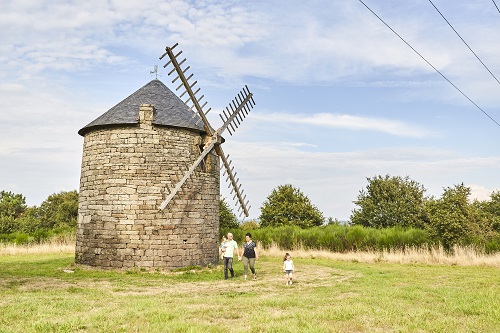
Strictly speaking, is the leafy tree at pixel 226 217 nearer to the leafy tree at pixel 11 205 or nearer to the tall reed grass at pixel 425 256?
the tall reed grass at pixel 425 256

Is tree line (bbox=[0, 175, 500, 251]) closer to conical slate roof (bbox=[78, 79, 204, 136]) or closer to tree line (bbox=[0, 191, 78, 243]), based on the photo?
tree line (bbox=[0, 191, 78, 243])

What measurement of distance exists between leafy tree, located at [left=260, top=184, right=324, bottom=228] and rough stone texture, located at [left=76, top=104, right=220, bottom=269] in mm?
14393

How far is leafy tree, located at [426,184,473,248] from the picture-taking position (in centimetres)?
1862

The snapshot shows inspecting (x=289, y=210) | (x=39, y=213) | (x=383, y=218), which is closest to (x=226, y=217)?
(x=289, y=210)

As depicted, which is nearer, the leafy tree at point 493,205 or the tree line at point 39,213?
the leafy tree at point 493,205

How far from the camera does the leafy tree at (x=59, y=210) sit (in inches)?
1817

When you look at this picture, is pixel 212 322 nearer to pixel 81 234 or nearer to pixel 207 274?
pixel 207 274

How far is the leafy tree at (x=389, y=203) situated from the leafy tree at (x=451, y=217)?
28.9 ft

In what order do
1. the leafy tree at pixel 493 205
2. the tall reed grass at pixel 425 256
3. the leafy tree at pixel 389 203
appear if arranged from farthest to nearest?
1. the leafy tree at pixel 493 205
2. the leafy tree at pixel 389 203
3. the tall reed grass at pixel 425 256

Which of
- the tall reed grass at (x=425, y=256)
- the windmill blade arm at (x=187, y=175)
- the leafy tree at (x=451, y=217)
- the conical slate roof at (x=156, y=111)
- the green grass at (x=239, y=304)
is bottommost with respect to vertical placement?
the tall reed grass at (x=425, y=256)

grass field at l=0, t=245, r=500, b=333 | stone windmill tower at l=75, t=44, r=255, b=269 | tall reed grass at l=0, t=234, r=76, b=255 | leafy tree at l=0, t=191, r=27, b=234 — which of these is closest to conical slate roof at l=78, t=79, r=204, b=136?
stone windmill tower at l=75, t=44, r=255, b=269

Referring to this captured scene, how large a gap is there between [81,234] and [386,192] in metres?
22.0

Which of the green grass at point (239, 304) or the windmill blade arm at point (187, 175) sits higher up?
the windmill blade arm at point (187, 175)

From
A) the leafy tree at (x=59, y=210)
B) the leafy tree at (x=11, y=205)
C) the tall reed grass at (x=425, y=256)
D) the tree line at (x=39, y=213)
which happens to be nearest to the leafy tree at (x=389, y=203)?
the tall reed grass at (x=425, y=256)
